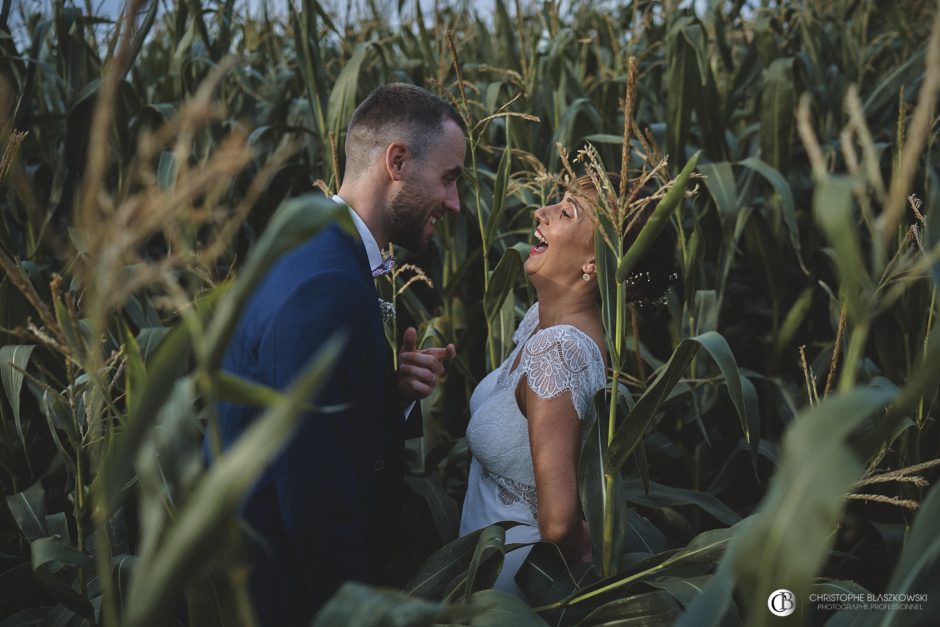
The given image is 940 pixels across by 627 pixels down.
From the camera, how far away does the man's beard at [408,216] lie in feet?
6.15

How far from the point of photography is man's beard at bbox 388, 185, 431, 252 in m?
1.87

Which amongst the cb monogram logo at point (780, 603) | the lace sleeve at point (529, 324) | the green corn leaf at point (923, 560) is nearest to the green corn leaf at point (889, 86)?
the lace sleeve at point (529, 324)

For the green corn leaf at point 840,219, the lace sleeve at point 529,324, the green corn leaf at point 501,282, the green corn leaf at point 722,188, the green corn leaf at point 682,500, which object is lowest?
the green corn leaf at point 682,500

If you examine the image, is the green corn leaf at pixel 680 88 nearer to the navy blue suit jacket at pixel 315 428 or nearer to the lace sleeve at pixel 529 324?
the lace sleeve at pixel 529 324

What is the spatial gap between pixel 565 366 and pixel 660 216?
593mm

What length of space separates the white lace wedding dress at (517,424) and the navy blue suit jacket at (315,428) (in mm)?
315

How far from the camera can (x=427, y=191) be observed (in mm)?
1884

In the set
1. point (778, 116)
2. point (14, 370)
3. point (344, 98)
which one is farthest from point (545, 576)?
point (778, 116)

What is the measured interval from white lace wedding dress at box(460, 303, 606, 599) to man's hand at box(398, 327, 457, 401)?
158mm

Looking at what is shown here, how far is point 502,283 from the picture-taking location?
6.71 ft

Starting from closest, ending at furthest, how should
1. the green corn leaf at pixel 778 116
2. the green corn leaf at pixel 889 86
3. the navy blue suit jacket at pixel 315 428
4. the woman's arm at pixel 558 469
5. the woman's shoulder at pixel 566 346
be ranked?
the navy blue suit jacket at pixel 315 428 < the woman's arm at pixel 558 469 < the woman's shoulder at pixel 566 346 < the green corn leaf at pixel 778 116 < the green corn leaf at pixel 889 86

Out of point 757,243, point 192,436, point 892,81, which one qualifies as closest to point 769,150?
point 757,243

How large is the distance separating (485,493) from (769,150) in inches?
61.8

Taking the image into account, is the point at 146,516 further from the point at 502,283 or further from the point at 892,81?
the point at 892,81
